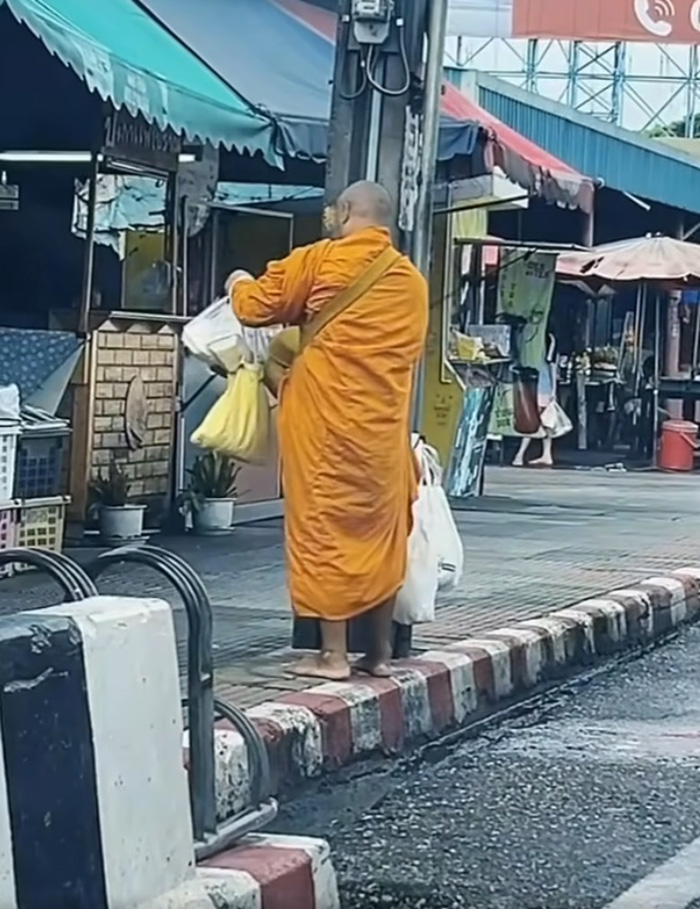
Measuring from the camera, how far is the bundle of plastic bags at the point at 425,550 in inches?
280

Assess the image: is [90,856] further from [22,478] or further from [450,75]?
[450,75]

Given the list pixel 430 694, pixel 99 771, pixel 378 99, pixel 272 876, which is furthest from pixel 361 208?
pixel 99 771

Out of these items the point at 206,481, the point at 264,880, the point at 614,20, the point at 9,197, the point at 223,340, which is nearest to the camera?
the point at 264,880

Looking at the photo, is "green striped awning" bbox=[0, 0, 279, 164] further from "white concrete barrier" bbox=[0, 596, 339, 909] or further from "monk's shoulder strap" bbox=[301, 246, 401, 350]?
"white concrete barrier" bbox=[0, 596, 339, 909]

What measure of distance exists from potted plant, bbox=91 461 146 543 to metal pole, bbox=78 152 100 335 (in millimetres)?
819

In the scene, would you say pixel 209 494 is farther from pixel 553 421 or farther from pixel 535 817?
pixel 553 421

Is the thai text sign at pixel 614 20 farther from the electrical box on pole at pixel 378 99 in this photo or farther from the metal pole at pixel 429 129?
the electrical box on pole at pixel 378 99

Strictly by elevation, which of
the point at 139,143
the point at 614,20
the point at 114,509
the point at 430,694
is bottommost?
the point at 430,694

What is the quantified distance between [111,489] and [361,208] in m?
4.22

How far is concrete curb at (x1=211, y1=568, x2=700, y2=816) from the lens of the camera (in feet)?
20.6

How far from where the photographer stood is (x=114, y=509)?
10.5m

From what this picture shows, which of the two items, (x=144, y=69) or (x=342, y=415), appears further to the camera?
(x=144, y=69)

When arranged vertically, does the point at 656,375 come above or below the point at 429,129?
below

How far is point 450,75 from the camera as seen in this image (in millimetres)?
19562
